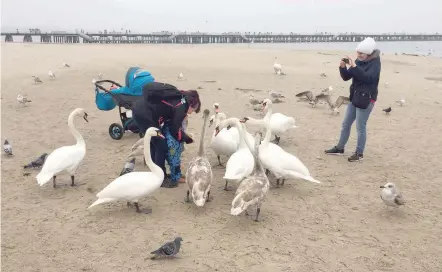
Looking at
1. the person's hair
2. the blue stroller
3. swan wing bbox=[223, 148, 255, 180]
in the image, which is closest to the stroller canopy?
the blue stroller

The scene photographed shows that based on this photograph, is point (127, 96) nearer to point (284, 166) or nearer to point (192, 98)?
point (192, 98)

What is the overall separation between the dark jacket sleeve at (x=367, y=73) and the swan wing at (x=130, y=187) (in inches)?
179

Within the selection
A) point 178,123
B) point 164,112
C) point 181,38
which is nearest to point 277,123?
point 178,123

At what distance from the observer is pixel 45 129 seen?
10500mm

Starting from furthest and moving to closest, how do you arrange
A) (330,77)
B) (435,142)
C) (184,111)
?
(330,77) < (435,142) < (184,111)

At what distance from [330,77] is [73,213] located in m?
19.3

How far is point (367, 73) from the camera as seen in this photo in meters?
7.70

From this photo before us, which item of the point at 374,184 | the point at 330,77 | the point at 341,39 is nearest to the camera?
the point at 374,184

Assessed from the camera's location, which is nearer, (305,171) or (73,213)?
(73,213)

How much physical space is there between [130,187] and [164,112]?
4.85 feet

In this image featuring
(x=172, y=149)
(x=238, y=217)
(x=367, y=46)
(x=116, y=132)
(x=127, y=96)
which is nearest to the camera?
(x=238, y=217)

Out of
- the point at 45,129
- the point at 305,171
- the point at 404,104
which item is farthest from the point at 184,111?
the point at 404,104

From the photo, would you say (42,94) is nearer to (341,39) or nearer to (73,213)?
(73,213)

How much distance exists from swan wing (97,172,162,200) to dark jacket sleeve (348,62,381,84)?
14.9ft
